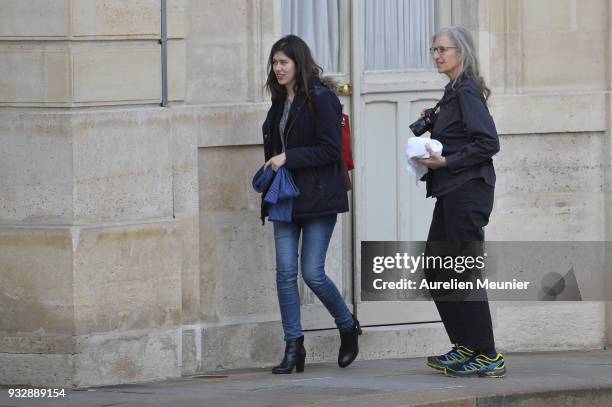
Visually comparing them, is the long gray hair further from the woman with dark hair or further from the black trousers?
the woman with dark hair

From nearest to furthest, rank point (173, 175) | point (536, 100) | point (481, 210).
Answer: point (481, 210)
point (173, 175)
point (536, 100)

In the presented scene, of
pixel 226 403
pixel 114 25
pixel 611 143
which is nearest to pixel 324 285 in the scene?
pixel 226 403

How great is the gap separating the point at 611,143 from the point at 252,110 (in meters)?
2.43

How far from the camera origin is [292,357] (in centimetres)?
858

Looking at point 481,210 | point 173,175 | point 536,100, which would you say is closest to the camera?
point 481,210

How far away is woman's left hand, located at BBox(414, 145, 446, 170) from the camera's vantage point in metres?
7.98

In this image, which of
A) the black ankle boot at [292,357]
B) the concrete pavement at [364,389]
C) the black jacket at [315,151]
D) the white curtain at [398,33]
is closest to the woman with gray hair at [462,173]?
the concrete pavement at [364,389]

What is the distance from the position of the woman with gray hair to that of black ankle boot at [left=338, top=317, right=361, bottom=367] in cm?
75

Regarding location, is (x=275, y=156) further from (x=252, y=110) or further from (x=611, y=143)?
(x=611, y=143)

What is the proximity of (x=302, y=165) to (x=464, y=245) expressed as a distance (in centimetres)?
97

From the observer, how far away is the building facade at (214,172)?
817 centimetres

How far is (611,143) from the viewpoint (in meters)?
9.88

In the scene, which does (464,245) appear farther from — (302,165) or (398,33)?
(398,33)

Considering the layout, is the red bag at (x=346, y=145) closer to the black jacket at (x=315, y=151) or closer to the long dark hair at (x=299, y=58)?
the black jacket at (x=315, y=151)
